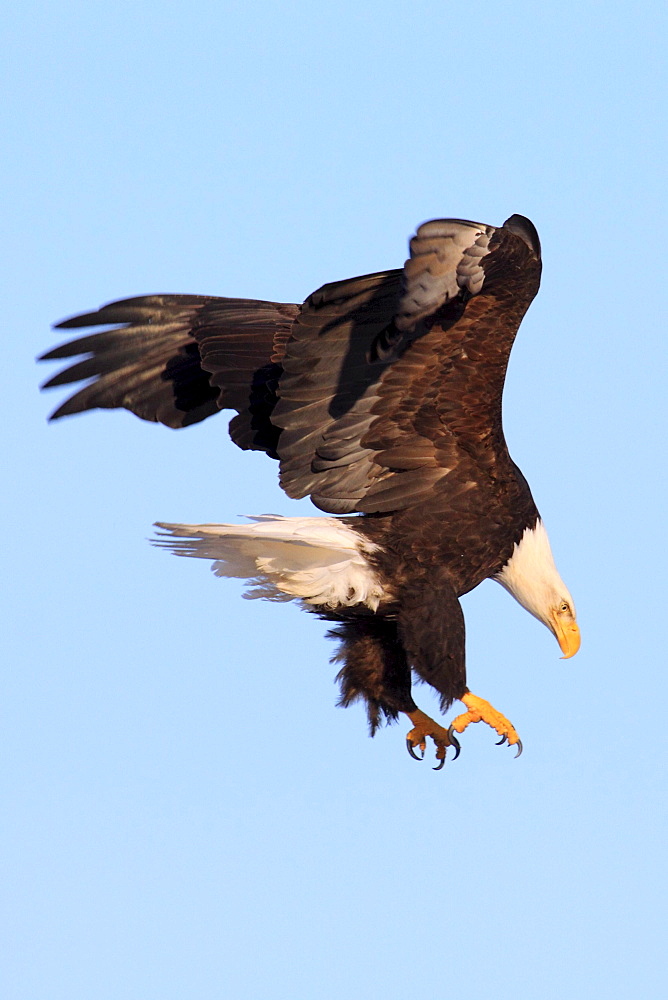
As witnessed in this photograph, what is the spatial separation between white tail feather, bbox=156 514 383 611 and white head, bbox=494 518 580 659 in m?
0.74

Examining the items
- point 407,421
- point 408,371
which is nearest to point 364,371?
point 408,371

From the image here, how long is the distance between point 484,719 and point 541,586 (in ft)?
2.54

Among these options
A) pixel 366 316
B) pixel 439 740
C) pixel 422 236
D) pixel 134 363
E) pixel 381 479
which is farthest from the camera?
pixel 134 363

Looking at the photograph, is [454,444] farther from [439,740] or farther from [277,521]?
[439,740]

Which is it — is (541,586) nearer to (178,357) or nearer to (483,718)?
(483,718)

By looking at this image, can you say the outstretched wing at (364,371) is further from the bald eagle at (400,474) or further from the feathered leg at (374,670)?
the feathered leg at (374,670)

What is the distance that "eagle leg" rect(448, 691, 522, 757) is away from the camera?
A: 7102 mm

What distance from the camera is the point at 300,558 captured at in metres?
7.12

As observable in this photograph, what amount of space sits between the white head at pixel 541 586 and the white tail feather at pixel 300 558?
74 cm

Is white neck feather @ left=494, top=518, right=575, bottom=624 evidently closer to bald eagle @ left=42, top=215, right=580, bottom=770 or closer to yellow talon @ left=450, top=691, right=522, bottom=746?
bald eagle @ left=42, top=215, right=580, bottom=770

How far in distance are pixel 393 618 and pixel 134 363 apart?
6.94 feet

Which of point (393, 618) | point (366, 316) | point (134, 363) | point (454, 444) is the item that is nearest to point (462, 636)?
point (393, 618)

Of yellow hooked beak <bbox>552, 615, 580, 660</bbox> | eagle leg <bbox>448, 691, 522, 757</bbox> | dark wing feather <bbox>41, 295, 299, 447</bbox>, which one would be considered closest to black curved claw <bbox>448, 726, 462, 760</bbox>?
eagle leg <bbox>448, 691, 522, 757</bbox>

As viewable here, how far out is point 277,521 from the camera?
7008 mm
